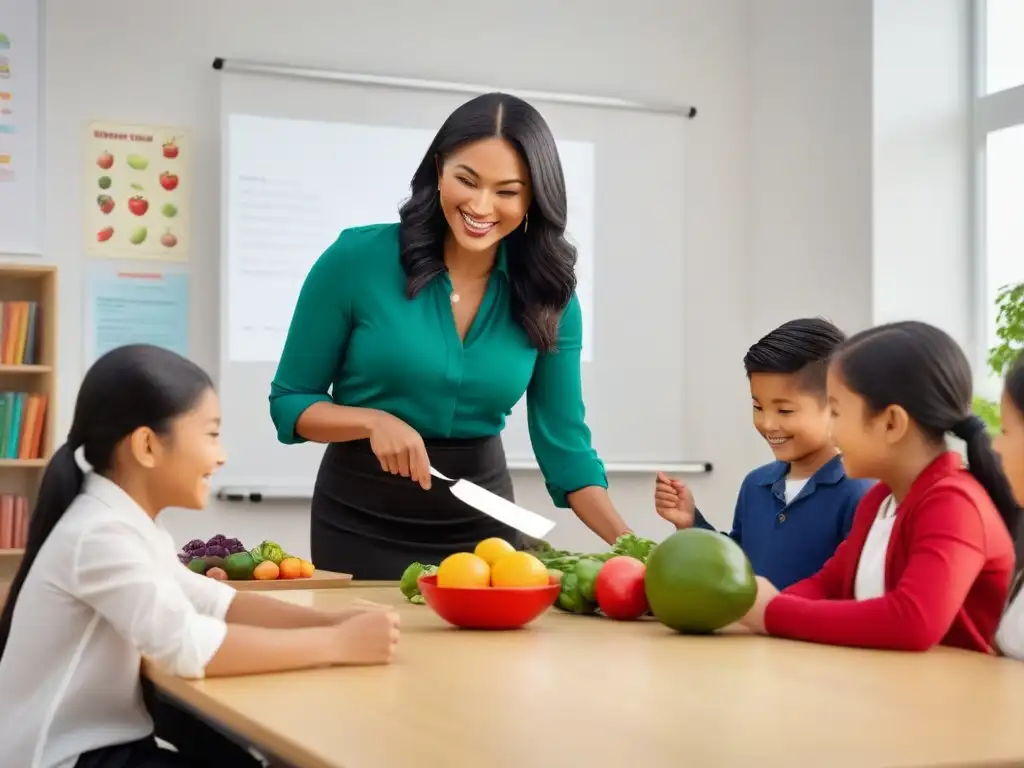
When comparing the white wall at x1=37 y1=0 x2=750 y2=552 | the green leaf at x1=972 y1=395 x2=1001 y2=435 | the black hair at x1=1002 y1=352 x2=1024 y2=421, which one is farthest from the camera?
the white wall at x1=37 y1=0 x2=750 y2=552

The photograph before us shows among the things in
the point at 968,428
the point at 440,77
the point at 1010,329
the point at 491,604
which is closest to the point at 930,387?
Answer: the point at 968,428

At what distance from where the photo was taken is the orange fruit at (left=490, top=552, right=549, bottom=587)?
1702 millimetres

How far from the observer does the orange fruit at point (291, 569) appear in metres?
2.31

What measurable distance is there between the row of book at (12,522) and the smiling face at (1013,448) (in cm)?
356

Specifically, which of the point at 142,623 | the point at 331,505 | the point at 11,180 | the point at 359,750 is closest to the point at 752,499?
the point at 331,505

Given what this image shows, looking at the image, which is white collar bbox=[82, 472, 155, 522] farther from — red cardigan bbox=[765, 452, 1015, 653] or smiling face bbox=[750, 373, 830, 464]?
smiling face bbox=[750, 373, 830, 464]

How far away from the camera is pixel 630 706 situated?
116 centimetres

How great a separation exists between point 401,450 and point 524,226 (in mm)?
584

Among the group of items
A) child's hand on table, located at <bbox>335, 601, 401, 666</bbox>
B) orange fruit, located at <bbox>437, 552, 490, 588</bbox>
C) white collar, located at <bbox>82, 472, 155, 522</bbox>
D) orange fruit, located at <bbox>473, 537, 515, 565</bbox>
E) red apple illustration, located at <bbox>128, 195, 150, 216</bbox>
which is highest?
red apple illustration, located at <bbox>128, 195, 150, 216</bbox>

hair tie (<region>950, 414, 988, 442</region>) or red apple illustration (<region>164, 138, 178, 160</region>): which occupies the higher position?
red apple illustration (<region>164, 138, 178, 160</region>)

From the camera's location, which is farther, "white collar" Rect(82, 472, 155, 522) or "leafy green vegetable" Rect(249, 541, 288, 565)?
"leafy green vegetable" Rect(249, 541, 288, 565)

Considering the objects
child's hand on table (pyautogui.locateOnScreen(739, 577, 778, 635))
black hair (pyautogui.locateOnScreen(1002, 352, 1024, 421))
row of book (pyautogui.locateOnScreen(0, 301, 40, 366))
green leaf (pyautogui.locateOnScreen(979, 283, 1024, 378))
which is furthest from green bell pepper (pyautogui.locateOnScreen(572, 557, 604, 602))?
row of book (pyautogui.locateOnScreen(0, 301, 40, 366))

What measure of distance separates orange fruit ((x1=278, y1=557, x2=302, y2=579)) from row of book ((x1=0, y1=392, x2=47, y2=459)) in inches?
95.3

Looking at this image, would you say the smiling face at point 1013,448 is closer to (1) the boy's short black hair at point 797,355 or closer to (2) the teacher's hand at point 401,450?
(1) the boy's short black hair at point 797,355
